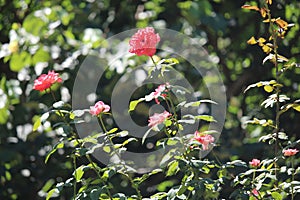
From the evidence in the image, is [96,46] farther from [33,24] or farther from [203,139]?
[203,139]

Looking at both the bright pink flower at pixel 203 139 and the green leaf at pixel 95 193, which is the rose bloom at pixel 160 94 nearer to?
the bright pink flower at pixel 203 139

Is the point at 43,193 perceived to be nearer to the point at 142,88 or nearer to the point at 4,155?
the point at 4,155

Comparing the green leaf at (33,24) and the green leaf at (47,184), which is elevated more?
the green leaf at (33,24)

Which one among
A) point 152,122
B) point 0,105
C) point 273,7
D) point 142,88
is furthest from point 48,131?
point 152,122

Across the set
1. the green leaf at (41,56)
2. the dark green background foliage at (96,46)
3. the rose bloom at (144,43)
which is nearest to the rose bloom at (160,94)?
the rose bloom at (144,43)

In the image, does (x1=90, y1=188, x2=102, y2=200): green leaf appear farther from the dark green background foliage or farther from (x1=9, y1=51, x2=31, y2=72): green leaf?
(x1=9, y1=51, x2=31, y2=72): green leaf

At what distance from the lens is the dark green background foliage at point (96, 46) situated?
2576mm

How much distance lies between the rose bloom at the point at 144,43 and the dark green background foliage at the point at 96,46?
1065mm

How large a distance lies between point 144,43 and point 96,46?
4.10 feet

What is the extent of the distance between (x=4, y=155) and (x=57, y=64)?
→ 433 mm

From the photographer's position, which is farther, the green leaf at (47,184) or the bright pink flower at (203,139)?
the green leaf at (47,184)

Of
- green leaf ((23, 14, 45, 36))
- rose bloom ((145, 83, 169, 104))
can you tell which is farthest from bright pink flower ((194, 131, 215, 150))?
green leaf ((23, 14, 45, 36))

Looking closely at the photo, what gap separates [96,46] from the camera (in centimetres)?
264

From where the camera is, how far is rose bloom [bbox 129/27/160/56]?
1.41 metres
